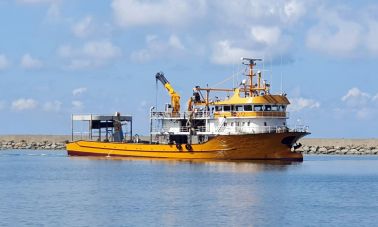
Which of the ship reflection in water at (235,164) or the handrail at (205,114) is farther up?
the handrail at (205,114)

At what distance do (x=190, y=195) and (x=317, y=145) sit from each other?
3298 inches

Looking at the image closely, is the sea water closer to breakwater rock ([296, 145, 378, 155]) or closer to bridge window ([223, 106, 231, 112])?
bridge window ([223, 106, 231, 112])

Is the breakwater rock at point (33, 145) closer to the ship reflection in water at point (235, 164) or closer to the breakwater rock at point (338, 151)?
the breakwater rock at point (338, 151)

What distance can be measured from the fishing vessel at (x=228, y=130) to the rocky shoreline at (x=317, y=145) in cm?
1810

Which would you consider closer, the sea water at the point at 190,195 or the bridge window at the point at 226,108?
the sea water at the point at 190,195

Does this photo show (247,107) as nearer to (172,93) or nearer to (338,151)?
(172,93)

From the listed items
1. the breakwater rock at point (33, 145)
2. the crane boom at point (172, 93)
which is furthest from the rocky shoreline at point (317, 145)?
the crane boom at point (172, 93)

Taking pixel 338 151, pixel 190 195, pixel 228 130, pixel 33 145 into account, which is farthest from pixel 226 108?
pixel 33 145

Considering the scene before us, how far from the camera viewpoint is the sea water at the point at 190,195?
38.0 metres

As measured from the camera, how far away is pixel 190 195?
46.8 m

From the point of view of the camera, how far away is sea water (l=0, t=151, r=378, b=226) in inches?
1495

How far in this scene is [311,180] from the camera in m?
57.1

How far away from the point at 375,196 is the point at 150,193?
11.5m

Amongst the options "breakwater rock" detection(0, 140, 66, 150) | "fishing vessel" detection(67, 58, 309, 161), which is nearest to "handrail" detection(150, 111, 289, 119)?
"fishing vessel" detection(67, 58, 309, 161)
